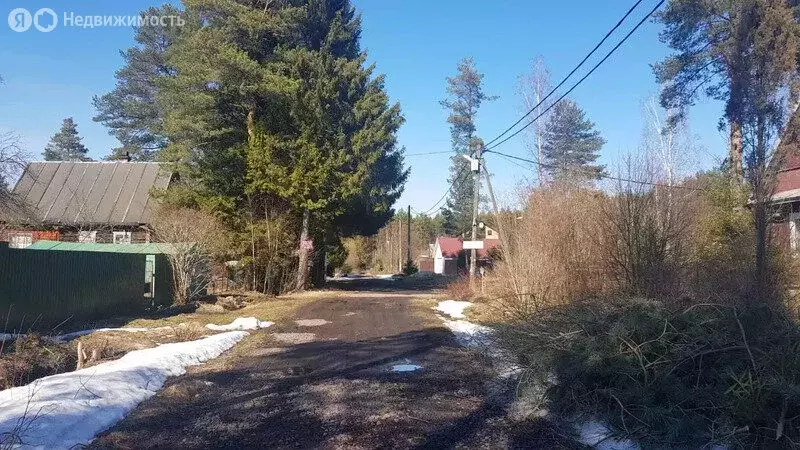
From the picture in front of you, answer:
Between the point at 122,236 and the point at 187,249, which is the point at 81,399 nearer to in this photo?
the point at 187,249

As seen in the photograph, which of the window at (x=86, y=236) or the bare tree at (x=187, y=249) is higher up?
the window at (x=86, y=236)

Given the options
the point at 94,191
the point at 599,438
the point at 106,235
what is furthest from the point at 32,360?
the point at 94,191

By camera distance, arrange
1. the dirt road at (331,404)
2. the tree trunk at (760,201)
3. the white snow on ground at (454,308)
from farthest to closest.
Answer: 1. the white snow on ground at (454,308)
2. the tree trunk at (760,201)
3. the dirt road at (331,404)

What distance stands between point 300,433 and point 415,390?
8.08ft

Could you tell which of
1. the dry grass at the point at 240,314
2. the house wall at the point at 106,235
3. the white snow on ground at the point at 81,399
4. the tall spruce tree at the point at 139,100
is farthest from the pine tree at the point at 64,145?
the white snow on ground at the point at 81,399

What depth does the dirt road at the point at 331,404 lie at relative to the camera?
22.3 ft

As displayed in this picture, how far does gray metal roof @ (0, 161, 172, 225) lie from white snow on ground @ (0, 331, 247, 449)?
82.8ft

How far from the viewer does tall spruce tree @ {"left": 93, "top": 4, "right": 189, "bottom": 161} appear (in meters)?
46.8

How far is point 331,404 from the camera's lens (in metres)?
8.25

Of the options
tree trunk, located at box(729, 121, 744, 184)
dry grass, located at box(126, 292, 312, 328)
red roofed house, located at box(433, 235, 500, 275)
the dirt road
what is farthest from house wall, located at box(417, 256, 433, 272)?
tree trunk, located at box(729, 121, 744, 184)

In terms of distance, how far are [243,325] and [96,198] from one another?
23.9m

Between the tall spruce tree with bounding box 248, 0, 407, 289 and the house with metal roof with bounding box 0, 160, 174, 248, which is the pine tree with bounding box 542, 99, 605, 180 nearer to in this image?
the tall spruce tree with bounding box 248, 0, 407, 289

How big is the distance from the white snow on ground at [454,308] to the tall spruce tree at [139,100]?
27690 millimetres

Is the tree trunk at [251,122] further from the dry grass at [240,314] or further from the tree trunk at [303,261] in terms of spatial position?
Result: the dry grass at [240,314]
